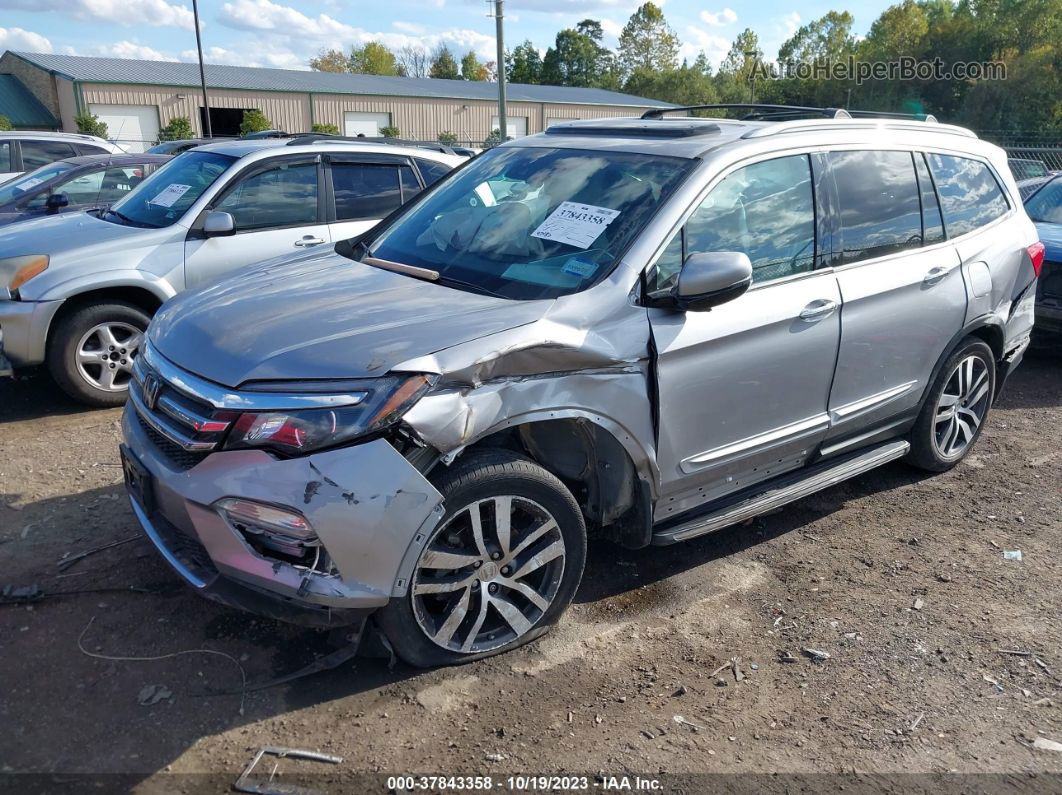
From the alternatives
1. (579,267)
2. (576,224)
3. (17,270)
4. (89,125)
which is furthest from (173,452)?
(89,125)

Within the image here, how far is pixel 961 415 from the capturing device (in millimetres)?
5195

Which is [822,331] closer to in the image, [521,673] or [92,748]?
[521,673]

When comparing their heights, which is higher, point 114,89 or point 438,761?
point 114,89

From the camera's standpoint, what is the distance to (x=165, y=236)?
6145mm

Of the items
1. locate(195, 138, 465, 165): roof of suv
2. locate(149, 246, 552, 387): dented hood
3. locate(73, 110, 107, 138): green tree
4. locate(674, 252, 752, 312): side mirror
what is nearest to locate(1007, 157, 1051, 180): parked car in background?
locate(195, 138, 465, 165): roof of suv

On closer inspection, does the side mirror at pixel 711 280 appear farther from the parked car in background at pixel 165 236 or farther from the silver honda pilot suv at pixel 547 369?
the parked car in background at pixel 165 236

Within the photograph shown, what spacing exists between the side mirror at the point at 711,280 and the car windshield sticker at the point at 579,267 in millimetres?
347

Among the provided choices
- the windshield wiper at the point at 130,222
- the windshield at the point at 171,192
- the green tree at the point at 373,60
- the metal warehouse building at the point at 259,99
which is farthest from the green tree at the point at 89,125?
the green tree at the point at 373,60

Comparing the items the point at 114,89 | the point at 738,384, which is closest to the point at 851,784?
the point at 738,384

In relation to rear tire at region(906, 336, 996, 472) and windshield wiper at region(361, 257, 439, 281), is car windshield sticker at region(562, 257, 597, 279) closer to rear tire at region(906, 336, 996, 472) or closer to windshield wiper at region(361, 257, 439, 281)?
windshield wiper at region(361, 257, 439, 281)

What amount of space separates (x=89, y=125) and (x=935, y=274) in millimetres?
40693

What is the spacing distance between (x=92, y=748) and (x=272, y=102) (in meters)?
46.5

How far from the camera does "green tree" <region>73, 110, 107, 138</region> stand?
1470 inches

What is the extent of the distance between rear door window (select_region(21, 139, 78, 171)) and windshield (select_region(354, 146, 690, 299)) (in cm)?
970
